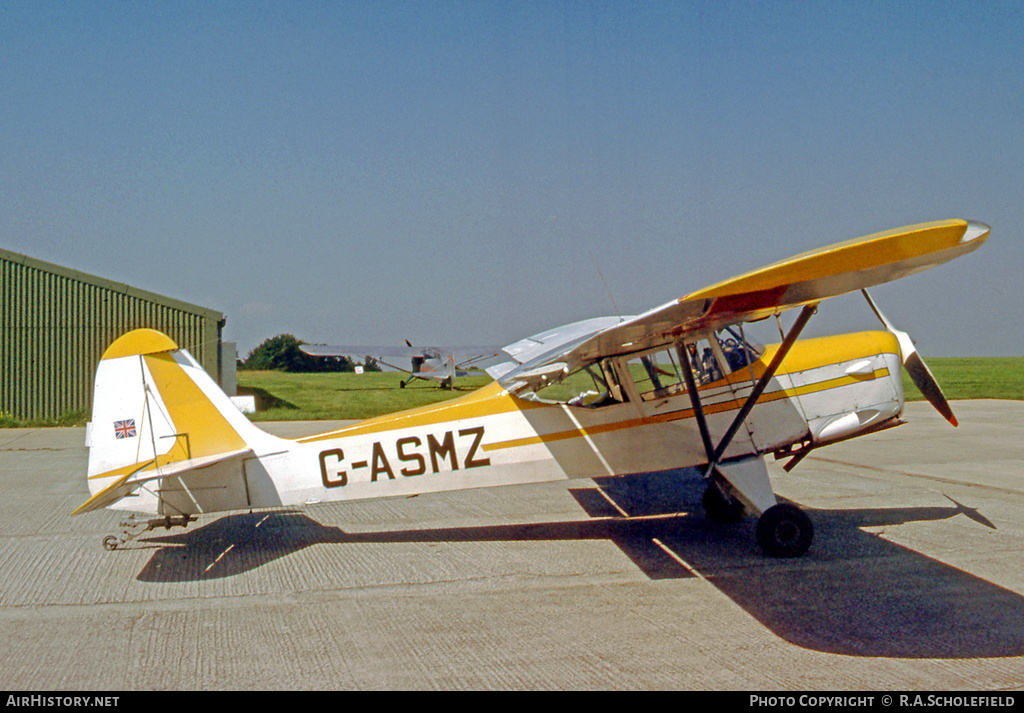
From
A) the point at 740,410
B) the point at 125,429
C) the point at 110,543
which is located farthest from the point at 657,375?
the point at 110,543

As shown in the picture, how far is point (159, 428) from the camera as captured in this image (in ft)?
20.9

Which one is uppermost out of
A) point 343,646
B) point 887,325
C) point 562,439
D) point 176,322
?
point 176,322

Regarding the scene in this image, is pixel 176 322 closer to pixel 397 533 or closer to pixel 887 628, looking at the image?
pixel 397 533

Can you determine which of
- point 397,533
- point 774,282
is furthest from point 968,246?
point 397,533

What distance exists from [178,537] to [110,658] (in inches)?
118

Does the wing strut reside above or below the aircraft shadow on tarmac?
above

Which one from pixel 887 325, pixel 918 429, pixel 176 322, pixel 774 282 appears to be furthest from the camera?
pixel 176 322

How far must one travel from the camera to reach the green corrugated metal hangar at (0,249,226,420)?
66.7ft

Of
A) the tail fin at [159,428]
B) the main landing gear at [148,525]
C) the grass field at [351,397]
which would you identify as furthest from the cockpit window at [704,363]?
the grass field at [351,397]

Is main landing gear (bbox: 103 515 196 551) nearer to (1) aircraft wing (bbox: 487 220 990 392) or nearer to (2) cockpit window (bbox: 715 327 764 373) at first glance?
(1) aircraft wing (bbox: 487 220 990 392)

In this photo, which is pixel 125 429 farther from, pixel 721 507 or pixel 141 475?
pixel 721 507

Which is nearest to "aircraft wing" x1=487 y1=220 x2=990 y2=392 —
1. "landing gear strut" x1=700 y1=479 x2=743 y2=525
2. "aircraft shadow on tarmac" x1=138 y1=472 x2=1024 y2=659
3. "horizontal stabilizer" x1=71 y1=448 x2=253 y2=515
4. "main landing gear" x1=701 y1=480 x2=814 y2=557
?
"main landing gear" x1=701 y1=480 x2=814 y2=557

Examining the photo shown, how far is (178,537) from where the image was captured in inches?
283

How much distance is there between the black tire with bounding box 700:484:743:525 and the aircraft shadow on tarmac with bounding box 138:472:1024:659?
116mm
